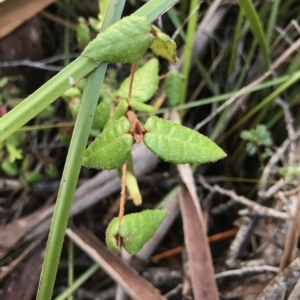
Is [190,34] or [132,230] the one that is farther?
[190,34]

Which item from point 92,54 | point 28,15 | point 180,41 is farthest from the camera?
point 180,41

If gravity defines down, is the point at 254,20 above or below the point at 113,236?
above

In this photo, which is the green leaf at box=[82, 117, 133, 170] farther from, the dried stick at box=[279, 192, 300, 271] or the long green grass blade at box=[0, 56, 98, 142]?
the dried stick at box=[279, 192, 300, 271]

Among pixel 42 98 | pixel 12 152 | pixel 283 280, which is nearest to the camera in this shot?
pixel 42 98

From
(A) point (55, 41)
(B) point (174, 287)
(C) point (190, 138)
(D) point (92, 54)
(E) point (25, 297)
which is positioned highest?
(A) point (55, 41)

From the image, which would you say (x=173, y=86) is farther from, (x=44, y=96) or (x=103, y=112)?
(x=44, y=96)

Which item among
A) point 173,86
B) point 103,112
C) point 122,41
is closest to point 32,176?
point 103,112

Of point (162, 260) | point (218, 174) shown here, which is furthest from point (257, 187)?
point (162, 260)

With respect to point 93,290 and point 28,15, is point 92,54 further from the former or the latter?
point 93,290
